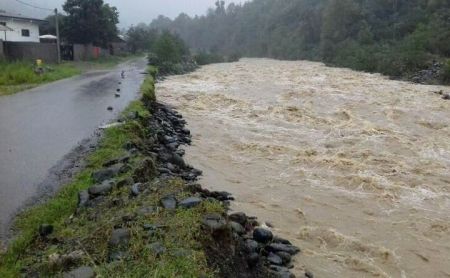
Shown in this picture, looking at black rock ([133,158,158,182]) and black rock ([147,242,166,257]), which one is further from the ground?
black rock ([147,242,166,257])

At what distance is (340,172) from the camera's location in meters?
10.4

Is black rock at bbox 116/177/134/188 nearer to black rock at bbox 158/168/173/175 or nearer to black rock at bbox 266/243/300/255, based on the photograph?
black rock at bbox 158/168/173/175

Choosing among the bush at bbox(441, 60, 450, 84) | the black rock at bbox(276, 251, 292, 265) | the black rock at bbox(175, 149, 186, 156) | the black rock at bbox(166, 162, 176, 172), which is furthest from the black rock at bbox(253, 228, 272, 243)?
the bush at bbox(441, 60, 450, 84)

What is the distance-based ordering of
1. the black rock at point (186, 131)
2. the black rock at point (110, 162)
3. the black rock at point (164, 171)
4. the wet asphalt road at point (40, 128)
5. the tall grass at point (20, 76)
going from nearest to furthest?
1. the wet asphalt road at point (40, 128)
2. the black rock at point (110, 162)
3. the black rock at point (164, 171)
4. the black rock at point (186, 131)
5. the tall grass at point (20, 76)

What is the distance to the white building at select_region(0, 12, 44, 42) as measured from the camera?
35.2 metres

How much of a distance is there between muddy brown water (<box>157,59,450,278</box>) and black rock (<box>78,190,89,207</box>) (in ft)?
9.77

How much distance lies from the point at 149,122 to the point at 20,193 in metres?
6.88

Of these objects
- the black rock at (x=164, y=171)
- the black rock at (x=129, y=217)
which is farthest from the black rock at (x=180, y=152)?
the black rock at (x=129, y=217)

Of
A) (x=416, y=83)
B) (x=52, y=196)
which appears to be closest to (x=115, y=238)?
Result: (x=52, y=196)

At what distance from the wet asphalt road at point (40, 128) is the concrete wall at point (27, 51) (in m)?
11.4

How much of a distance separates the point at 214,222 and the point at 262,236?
135 centimetres

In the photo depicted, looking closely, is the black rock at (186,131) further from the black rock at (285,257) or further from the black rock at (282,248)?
the black rock at (285,257)

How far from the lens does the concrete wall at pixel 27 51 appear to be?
2911 centimetres

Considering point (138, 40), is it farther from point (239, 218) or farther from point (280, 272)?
point (280, 272)
